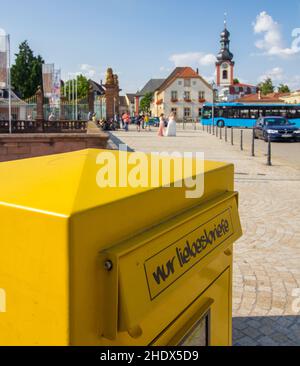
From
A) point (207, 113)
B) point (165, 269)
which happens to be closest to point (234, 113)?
point (207, 113)

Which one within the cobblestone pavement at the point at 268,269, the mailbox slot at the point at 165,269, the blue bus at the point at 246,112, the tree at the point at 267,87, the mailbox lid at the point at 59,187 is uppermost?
the tree at the point at 267,87

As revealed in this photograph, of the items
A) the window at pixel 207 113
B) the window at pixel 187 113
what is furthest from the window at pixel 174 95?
the window at pixel 207 113

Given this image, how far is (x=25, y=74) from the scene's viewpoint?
72.8m

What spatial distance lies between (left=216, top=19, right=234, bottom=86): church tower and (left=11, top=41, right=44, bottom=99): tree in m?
43.0

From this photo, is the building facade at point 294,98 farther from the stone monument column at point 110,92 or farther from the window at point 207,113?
the stone monument column at point 110,92

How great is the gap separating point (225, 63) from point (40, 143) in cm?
8917

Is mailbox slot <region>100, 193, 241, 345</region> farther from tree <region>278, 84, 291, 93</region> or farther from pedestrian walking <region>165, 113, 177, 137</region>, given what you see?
tree <region>278, 84, 291, 93</region>

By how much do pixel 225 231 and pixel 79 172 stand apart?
812mm

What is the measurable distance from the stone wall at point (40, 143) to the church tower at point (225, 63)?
8818 centimetres

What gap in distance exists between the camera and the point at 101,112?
3859 cm

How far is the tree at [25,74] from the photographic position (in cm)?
7231

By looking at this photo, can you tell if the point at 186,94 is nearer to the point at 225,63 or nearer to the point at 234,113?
the point at 225,63

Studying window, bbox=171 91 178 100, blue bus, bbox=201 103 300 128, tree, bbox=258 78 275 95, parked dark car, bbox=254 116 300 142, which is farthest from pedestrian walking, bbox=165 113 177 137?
tree, bbox=258 78 275 95
